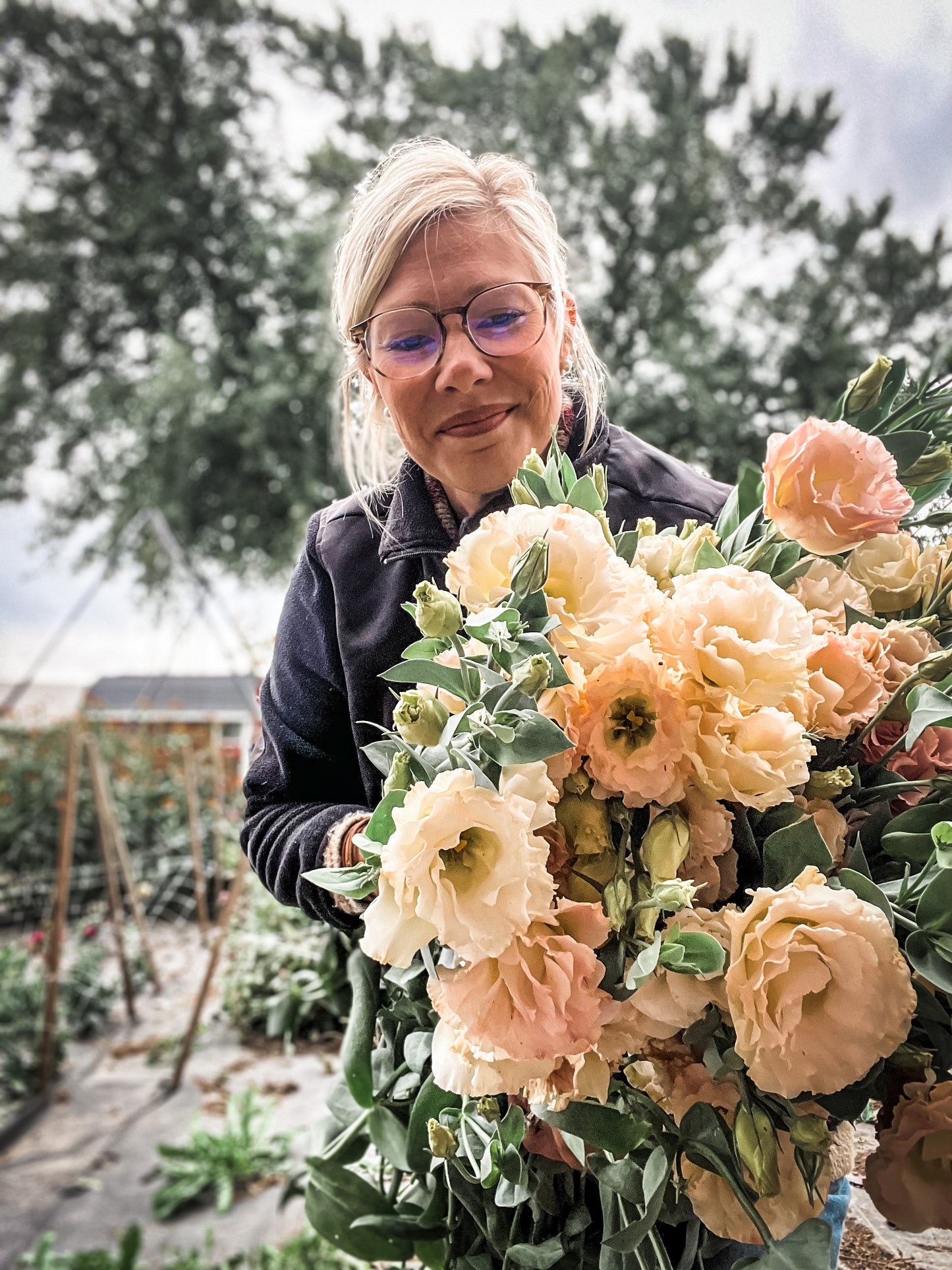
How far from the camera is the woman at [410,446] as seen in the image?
0.69 m

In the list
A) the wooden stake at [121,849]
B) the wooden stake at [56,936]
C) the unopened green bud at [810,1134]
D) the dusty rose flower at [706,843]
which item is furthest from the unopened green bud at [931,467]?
the wooden stake at [121,849]

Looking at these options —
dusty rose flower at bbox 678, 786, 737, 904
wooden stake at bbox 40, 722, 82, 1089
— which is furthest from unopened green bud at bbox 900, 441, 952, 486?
wooden stake at bbox 40, 722, 82, 1089

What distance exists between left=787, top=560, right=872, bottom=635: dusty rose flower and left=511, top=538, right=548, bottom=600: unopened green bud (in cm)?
18

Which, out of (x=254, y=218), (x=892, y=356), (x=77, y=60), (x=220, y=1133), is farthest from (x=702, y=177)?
(x=892, y=356)

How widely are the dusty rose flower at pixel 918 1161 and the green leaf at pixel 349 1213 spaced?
1.16ft

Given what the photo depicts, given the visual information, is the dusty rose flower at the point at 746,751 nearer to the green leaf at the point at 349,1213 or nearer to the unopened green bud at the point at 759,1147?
the unopened green bud at the point at 759,1147

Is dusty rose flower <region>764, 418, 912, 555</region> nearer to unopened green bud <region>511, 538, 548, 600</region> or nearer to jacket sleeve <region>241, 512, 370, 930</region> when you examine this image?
unopened green bud <region>511, 538, 548, 600</region>

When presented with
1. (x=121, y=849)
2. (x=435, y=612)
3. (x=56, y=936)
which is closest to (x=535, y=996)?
(x=435, y=612)

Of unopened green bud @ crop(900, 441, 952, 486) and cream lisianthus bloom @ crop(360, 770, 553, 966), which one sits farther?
unopened green bud @ crop(900, 441, 952, 486)

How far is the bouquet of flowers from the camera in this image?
1.22 feet

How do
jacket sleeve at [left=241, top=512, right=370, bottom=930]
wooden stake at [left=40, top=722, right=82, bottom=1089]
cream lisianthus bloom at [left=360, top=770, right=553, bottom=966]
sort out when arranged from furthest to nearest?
wooden stake at [left=40, top=722, right=82, bottom=1089], jacket sleeve at [left=241, top=512, right=370, bottom=930], cream lisianthus bloom at [left=360, top=770, right=553, bottom=966]

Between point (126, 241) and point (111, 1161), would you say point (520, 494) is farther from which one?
point (126, 241)

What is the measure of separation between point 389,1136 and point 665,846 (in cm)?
39

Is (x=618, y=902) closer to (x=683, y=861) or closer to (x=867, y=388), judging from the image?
(x=683, y=861)
